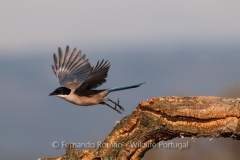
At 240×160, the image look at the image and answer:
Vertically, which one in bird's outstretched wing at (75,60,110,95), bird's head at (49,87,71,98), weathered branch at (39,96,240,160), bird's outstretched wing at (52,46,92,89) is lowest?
weathered branch at (39,96,240,160)

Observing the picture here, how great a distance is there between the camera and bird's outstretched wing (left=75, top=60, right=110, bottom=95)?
26.4 feet

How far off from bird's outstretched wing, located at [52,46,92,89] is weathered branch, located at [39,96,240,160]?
3140 mm

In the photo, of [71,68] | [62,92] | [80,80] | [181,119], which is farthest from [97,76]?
[181,119]

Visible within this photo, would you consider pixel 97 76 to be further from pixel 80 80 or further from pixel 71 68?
pixel 71 68

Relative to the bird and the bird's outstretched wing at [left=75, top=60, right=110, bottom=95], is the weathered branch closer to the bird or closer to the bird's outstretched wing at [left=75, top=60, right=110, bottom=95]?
the bird

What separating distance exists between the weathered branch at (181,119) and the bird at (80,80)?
93.7 inches

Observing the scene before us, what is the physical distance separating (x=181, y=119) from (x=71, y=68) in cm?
387

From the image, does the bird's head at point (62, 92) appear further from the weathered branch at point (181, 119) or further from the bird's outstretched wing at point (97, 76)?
the weathered branch at point (181, 119)

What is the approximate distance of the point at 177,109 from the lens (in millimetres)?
5277

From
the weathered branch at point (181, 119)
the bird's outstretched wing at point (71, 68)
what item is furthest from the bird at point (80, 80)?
the weathered branch at point (181, 119)

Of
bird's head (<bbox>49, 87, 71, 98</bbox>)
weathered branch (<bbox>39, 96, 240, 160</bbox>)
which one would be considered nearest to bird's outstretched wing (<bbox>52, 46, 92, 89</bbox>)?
bird's head (<bbox>49, 87, 71, 98</bbox>)

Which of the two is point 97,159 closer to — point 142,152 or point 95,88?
point 142,152

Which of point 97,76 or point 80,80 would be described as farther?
point 80,80

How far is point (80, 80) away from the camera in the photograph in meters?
8.74
